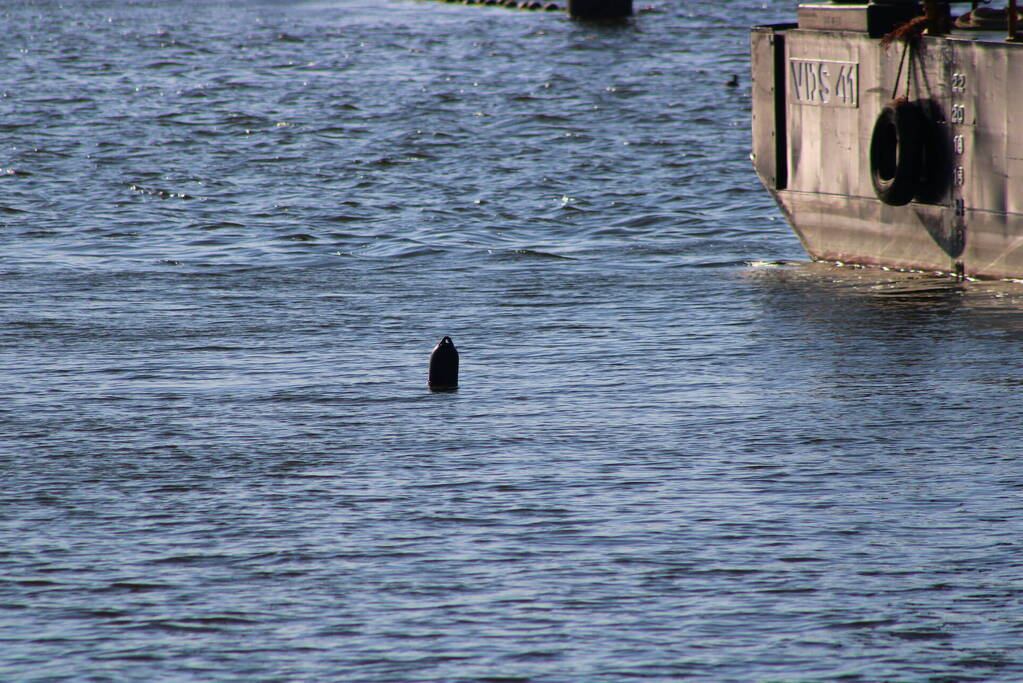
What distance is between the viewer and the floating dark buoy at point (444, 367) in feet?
50.1

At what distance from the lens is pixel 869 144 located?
70.3 ft

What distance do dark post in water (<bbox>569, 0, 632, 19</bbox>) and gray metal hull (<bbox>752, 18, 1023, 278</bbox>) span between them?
6096cm

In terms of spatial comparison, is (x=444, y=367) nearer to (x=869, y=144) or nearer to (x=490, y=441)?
(x=490, y=441)

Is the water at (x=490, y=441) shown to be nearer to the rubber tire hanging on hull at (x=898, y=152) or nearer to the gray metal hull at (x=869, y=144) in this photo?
the gray metal hull at (x=869, y=144)

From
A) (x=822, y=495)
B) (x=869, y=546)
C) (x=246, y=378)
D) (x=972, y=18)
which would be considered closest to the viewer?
(x=869, y=546)

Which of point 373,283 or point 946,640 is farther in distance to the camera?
point 373,283

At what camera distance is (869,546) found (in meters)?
10.8

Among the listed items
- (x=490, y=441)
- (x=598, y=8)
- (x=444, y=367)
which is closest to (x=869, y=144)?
(x=444, y=367)

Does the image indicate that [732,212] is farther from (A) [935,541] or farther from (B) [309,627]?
(B) [309,627]

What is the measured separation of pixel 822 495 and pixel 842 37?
11468 mm

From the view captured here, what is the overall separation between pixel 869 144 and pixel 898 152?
3.34ft

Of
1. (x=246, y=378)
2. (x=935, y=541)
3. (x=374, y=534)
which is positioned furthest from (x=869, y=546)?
(x=246, y=378)

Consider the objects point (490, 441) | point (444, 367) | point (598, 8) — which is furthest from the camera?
point (598, 8)

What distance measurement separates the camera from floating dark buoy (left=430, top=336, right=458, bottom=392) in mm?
15273
